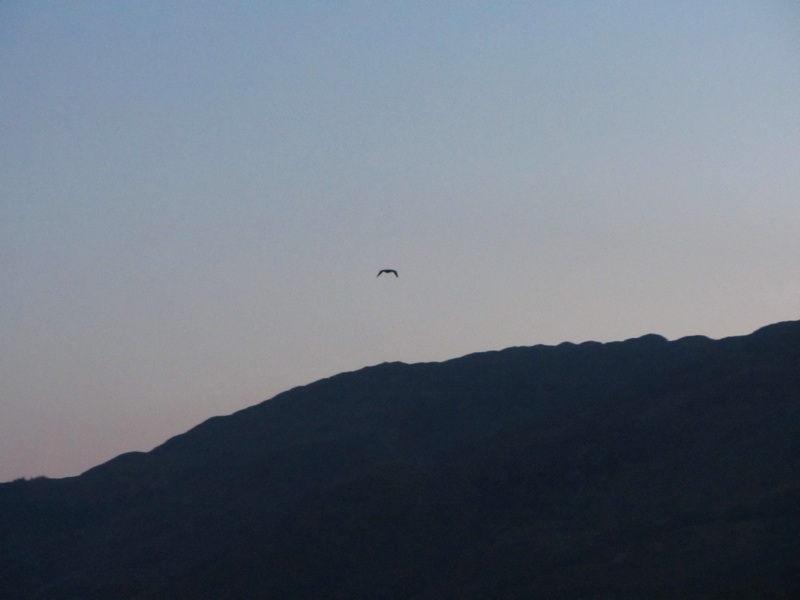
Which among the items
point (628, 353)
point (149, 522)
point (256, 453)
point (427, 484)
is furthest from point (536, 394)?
point (149, 522)

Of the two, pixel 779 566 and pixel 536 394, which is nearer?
pixel 779 566

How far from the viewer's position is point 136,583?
68.0m

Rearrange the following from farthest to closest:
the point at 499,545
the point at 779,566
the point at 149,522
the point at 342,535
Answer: the point at 149,522
the point at 342,535
the point at 499,545
the point at 779,566

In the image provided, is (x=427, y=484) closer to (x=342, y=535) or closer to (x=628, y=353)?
(x=342, y=535)

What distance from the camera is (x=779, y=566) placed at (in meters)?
46.3

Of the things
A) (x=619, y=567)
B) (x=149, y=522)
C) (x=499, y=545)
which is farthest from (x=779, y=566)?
(x=149, y=522)

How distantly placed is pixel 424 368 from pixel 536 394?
38.7 feet

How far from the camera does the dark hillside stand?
5359cm

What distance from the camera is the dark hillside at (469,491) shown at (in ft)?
176

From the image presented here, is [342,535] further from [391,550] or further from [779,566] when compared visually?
[779,566]

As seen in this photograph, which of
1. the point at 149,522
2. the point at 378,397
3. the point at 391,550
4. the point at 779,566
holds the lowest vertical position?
the point at 779,566

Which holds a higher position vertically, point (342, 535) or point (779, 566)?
point (342, 535)

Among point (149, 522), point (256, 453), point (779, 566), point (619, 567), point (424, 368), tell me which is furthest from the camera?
point (424, 368)

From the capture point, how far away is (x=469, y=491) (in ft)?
224
